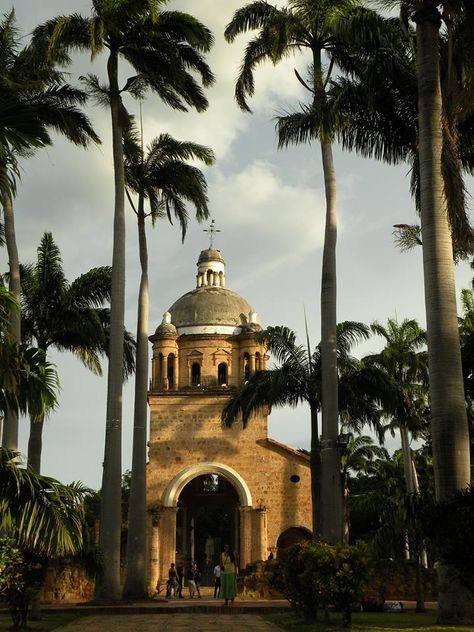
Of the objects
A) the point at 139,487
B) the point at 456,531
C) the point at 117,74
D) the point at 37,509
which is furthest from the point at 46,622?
the point at 117,74

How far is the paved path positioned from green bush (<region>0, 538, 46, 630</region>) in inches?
29.9

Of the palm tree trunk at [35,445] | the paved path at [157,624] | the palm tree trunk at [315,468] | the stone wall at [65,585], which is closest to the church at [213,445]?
the stone wall at [65,585]

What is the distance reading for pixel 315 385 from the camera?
21.4m

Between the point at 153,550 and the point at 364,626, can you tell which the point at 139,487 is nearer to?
the point at 364,626

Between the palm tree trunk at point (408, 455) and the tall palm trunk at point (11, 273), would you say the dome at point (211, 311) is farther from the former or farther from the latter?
the tall palm trunk at point (11, 273)

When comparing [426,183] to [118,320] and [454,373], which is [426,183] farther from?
[118,320]

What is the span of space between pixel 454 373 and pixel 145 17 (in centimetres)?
1242

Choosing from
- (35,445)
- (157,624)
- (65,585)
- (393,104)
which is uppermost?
(393,104)

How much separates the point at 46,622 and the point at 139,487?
23.5ft

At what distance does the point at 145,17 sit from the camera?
1992 cm

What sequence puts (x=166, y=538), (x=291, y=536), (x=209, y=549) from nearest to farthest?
(x=166, y=538)
(x=291, y=536)
(x=209, y=549)

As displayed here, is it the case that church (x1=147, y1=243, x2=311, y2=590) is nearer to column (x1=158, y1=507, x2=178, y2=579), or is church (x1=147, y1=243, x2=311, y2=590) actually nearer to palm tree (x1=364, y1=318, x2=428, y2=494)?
column (x1=158, y1=507, x2=178, y2=579)

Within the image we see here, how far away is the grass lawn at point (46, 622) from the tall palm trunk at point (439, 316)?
6.17 m

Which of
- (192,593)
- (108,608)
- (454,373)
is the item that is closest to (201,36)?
(454,373)
